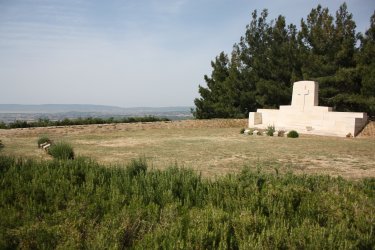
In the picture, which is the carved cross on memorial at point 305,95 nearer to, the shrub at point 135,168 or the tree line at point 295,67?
the tree line at point 295,67

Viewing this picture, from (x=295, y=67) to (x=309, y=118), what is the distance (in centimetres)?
756

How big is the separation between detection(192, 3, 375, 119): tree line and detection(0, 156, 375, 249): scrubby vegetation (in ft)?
58.8

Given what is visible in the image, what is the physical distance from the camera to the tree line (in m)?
21.0

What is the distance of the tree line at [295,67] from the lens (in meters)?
21.0

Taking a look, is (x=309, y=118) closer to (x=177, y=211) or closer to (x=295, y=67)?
(x=295, y=67)

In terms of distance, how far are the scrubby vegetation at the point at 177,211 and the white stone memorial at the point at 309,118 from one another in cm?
1316

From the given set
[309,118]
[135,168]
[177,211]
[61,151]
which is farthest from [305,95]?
[177,211]

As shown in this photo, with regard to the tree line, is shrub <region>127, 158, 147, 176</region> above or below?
below

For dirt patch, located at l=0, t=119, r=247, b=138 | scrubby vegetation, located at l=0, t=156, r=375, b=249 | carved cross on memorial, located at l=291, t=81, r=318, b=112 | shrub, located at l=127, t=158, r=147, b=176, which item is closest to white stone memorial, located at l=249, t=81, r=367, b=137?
carved cross on memorial, located at l=291, t=81, r=318, b=112

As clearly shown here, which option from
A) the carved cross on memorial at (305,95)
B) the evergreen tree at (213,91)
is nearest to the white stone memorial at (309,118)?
the carved cross on memorial at (305,95)

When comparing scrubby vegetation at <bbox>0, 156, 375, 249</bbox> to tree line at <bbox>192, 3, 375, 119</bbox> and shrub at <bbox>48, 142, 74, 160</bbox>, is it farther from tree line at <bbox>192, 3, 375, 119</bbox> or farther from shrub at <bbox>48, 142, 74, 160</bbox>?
tree line at <bbox>192, 3, 375, 119</bbox>

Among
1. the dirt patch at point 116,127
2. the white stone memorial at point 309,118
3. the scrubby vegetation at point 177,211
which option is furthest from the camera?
the white stone memorial at point 309,118

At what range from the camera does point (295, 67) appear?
25.3 m

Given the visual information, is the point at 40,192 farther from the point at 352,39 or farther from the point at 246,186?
the point at 352,39
